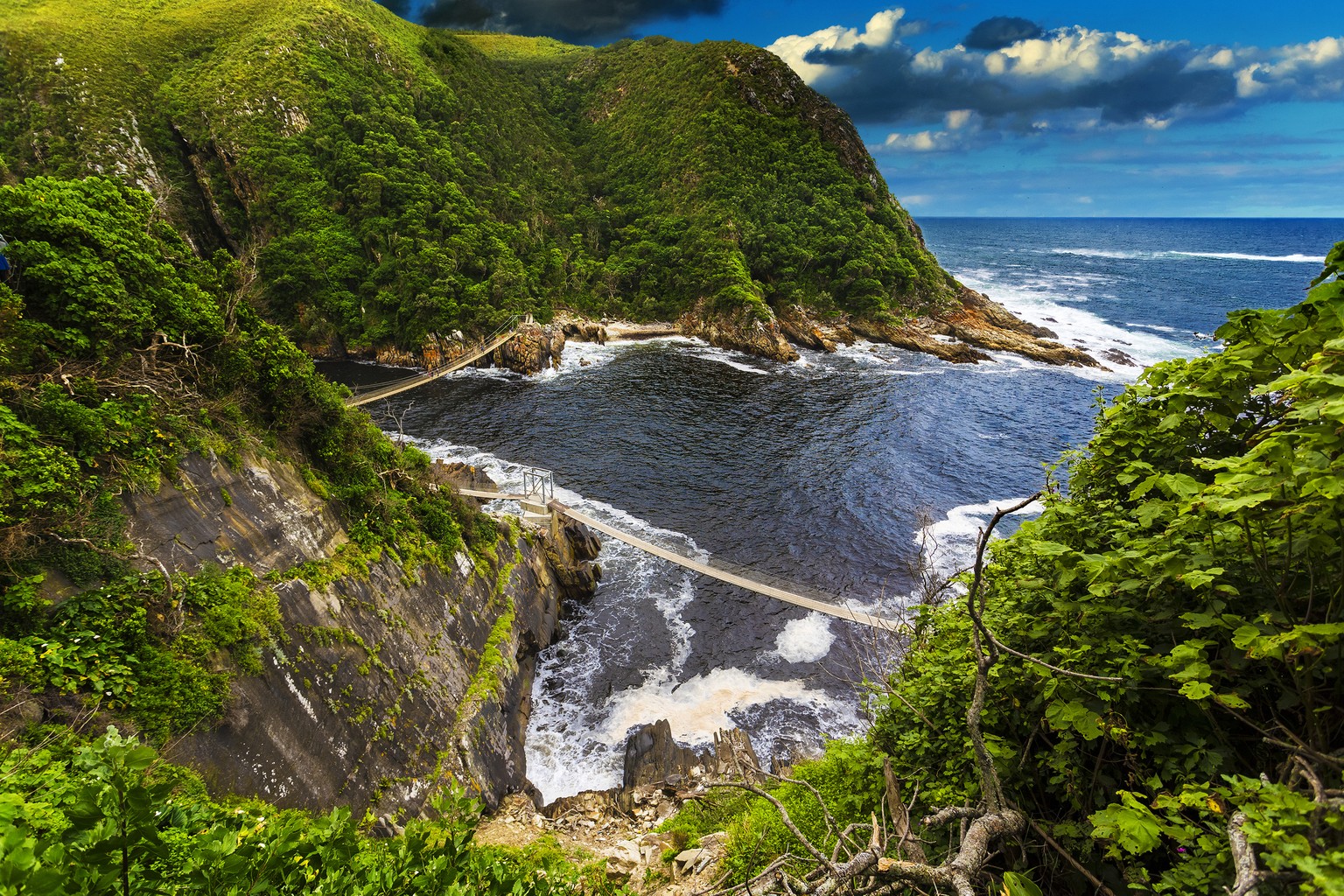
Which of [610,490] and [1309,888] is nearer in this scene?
[1309,888]

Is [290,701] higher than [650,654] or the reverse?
higher

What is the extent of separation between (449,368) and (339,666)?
100 ft

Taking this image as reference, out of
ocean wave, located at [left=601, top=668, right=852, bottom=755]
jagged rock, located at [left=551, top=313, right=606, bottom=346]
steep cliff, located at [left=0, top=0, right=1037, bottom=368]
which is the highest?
steep cliff, located at [left=0, top=0, right=1037, bottom=368]

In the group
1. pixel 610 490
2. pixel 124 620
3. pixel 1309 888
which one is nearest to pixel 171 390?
pixel 124 620

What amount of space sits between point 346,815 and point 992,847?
13.5 feet

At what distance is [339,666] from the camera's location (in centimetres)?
893

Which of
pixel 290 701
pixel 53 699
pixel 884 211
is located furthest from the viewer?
pixel 884 211

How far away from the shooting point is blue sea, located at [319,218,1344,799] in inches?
581

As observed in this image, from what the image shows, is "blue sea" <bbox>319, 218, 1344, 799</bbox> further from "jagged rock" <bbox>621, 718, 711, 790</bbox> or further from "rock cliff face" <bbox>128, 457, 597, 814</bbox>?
"rock cliff face" <bbox>128, 457, 597, 814</bbox>

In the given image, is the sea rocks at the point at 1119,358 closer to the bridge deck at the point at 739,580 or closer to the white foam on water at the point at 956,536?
the white foam on water at the point at 956,536

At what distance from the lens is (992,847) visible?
12.5 ft

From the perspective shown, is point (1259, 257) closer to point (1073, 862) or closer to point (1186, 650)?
point (1186, 650)

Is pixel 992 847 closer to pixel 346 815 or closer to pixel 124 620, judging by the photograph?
pixel 346 815

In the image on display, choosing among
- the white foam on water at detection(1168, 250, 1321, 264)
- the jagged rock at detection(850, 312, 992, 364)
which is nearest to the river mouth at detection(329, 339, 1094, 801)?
the jagged rock at detection(850, 312, 992, 364)
